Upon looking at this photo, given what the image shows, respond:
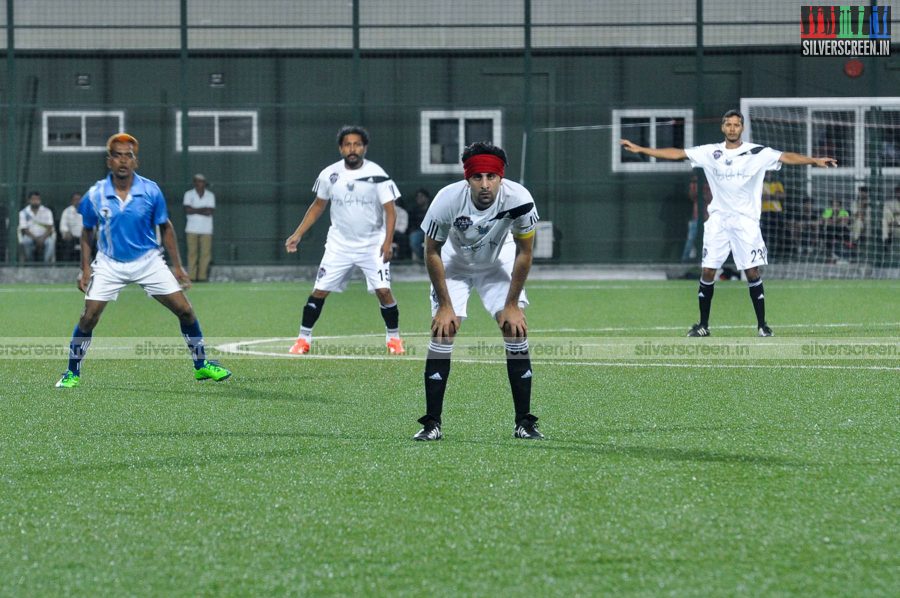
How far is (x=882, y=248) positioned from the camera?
25.1m

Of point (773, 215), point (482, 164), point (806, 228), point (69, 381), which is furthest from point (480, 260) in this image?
point (806, 228)

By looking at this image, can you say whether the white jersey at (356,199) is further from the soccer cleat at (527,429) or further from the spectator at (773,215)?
the spectator at (773,215)

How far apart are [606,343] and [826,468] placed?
6.79 meters

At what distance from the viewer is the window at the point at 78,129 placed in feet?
88.9

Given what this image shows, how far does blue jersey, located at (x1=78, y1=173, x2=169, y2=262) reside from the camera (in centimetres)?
948

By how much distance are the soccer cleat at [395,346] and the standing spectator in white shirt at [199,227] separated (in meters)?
14.4

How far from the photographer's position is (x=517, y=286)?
6766mm

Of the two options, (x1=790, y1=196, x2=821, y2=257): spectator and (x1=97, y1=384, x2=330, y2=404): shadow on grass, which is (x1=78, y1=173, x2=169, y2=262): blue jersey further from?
(x1=790, y1=196, x2=821, y2=257): spectator

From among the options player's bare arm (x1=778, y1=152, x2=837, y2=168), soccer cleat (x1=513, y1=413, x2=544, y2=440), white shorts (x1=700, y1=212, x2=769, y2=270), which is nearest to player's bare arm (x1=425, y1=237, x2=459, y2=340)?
soccer cleat (x1=513, y1=413, x2=544, y2=440)

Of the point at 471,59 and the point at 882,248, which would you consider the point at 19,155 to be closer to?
the point at 471,59

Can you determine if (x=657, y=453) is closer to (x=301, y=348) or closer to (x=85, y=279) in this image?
(x=85, y=279)

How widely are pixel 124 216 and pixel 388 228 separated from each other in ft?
10.5

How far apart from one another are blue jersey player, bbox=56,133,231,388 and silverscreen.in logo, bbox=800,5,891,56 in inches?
786

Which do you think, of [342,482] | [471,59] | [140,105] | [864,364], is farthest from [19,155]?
[342,482]
